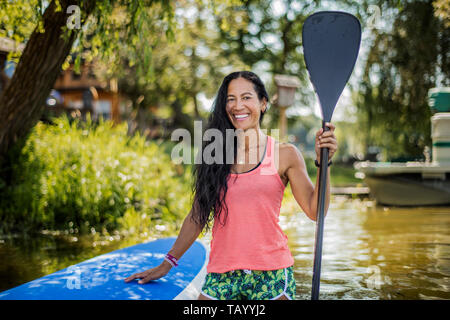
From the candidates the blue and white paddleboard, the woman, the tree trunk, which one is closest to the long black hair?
the woman

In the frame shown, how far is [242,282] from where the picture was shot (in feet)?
5.45

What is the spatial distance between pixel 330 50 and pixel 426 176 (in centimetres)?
769

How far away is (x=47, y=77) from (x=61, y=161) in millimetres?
1221

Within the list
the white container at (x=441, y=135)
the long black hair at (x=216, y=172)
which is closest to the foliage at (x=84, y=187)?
the long black hair at (x=216, y=172)

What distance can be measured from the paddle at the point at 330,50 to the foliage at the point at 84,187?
4.42 meters

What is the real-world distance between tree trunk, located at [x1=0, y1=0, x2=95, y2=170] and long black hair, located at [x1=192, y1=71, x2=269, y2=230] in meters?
3.41

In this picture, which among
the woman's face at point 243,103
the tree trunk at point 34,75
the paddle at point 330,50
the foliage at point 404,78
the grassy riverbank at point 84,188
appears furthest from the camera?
the foliage at point 404,78

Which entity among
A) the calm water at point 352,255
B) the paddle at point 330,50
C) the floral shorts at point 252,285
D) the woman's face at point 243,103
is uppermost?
the paddle at point 330,50

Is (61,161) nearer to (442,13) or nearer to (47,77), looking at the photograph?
(47,77)

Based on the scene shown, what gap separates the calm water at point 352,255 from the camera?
3680mm

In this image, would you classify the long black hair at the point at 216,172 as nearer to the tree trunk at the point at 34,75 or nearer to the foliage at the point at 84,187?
the tree trunk at the point at 34,75

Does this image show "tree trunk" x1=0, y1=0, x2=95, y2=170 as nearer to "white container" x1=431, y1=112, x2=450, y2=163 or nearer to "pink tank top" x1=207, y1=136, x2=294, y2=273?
"pink tank top" x1=207, y1=136, x2=294, y2=273

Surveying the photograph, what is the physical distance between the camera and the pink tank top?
5.46 ft
